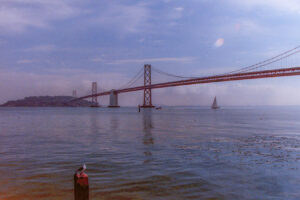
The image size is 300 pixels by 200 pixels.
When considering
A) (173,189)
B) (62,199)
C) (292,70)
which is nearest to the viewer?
(62,199)

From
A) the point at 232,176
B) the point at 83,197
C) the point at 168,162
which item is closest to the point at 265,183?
the point at 232,176

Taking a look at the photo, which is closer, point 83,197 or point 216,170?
point 83,197

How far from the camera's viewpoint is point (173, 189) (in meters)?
6.60

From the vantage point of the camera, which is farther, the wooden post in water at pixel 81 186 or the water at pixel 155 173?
the water at pixel 155 173

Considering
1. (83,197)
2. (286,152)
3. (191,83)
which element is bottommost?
(286,152)

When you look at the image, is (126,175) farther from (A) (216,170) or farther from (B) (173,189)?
(A) (216,170)

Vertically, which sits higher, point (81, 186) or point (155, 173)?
point (81, 186)

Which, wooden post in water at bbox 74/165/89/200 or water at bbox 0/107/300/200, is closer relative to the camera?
wooden post in water at bbox 74/165/89/200

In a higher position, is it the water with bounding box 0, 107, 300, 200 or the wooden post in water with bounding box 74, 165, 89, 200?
the wooden post in water with bounding box 74, 165, 89, 200

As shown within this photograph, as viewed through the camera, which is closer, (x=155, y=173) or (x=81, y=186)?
(x=81, y=186)

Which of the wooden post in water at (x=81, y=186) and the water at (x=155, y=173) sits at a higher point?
the wooden post in water at (x=81, y=186)

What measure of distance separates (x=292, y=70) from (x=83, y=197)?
52.8 meters

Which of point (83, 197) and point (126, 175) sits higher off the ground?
point (83, 197)

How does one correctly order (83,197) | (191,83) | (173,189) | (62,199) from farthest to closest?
(191,83), (173,189), (62,199), (83,197)
